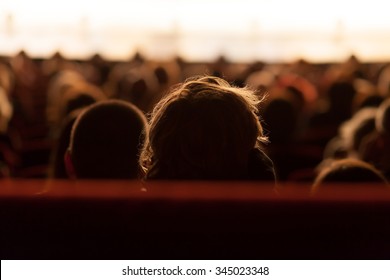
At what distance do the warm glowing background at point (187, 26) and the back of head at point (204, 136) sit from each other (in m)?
11.0

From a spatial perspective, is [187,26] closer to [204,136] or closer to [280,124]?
[280,124]

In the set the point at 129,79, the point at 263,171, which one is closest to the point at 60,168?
the point at 263,171

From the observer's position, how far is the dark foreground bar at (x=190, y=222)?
773 mm

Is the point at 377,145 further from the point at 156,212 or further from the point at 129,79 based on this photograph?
the point at 129,79

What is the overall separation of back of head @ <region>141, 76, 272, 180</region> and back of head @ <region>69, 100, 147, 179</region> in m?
0.55

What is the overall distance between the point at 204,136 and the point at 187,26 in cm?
1197

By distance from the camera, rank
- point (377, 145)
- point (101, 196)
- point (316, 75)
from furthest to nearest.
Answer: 1. point (316, 75)
2. point (377, 145)
3. point (101, 196)

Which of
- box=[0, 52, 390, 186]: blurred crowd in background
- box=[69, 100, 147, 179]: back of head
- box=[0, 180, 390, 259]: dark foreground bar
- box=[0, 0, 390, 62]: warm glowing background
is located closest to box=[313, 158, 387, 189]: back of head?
box=[0, 52, 390, 186]: blurred crowd in background

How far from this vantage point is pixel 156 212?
2.60 feet

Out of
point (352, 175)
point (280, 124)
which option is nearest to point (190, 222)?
point (352, 175)

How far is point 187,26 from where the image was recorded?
1312cm

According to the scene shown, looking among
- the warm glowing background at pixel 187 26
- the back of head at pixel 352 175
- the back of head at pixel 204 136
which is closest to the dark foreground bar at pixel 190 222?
the back of head at pixel 204 136

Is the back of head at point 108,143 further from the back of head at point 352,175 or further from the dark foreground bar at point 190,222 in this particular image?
the dark foreground bar at point 190,222
